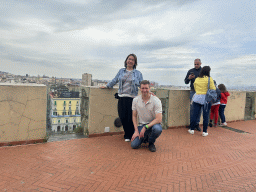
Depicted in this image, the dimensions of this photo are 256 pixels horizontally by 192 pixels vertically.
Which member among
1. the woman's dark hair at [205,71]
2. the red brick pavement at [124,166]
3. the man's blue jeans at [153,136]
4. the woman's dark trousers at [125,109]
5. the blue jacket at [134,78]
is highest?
the woman's dark hair at [205,71]

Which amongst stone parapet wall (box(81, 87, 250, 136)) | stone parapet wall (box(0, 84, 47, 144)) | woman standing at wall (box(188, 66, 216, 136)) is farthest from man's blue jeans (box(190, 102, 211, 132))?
stone parapet wall (box(0, 84, 47, 144))

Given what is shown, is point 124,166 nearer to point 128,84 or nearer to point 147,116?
point 147,116

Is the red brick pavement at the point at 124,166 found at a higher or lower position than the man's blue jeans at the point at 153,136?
lower

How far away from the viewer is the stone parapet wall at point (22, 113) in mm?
3865

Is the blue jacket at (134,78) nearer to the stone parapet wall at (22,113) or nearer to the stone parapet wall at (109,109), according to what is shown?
the stone parapet wall at (109,109)

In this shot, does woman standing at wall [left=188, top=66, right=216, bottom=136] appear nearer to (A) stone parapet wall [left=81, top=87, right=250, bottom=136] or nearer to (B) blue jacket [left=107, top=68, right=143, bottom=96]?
(A) stone parapet wall [left=81, top=87, right=250, bottom=136]

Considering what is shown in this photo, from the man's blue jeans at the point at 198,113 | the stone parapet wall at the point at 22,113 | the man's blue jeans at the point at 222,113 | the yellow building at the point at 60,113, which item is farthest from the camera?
the man's blue jeans at the point at 222,113

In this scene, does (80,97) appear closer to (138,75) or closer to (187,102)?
(138,75)

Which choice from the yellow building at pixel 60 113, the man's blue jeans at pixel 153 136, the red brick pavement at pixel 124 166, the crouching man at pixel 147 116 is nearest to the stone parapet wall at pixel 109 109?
the yellow building at pixel 60 113

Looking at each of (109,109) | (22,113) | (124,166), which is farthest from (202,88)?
(22,113)

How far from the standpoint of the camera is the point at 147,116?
4168 mm

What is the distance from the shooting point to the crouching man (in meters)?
3.97

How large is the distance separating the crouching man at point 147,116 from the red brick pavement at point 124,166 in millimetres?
284

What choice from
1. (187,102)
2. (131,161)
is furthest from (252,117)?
(131,161)
